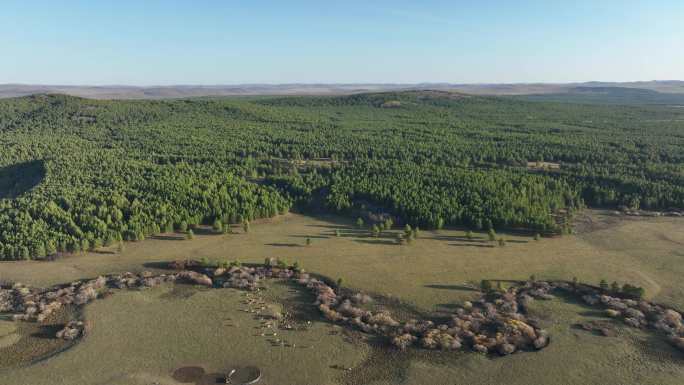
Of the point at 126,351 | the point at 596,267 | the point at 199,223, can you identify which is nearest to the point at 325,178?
the point at 199,223

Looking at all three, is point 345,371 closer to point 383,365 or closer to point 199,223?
point 383,365

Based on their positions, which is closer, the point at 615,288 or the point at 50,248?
the point at 615,288

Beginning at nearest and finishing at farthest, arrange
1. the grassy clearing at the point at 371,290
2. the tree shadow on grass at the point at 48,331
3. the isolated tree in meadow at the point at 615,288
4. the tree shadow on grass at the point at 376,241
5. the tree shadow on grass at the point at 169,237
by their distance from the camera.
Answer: the grassy clearing at the point at 371,290 < the tree shadow on grass at the point at 48,331 < the isolated tree in meadow at the point at 615,288 < the tree shadow on grass at the point at 376,241 < the tree shadow on grass at the point at 169,237

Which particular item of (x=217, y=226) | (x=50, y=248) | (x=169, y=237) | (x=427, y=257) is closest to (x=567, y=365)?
(x=427, y=257)

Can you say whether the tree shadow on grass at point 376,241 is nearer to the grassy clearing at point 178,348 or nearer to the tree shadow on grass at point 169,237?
the grassy clearing at point 178,348

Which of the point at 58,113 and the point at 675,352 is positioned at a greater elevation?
the point at 58,113

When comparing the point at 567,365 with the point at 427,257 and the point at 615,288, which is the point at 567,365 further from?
the point at 427,257

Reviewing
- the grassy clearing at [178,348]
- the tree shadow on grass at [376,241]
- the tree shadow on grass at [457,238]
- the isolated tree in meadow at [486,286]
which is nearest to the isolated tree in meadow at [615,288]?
the isolated tree in meadow at [486,286]

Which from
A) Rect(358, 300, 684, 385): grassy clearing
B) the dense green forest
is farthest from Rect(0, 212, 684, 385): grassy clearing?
the dense green forest
